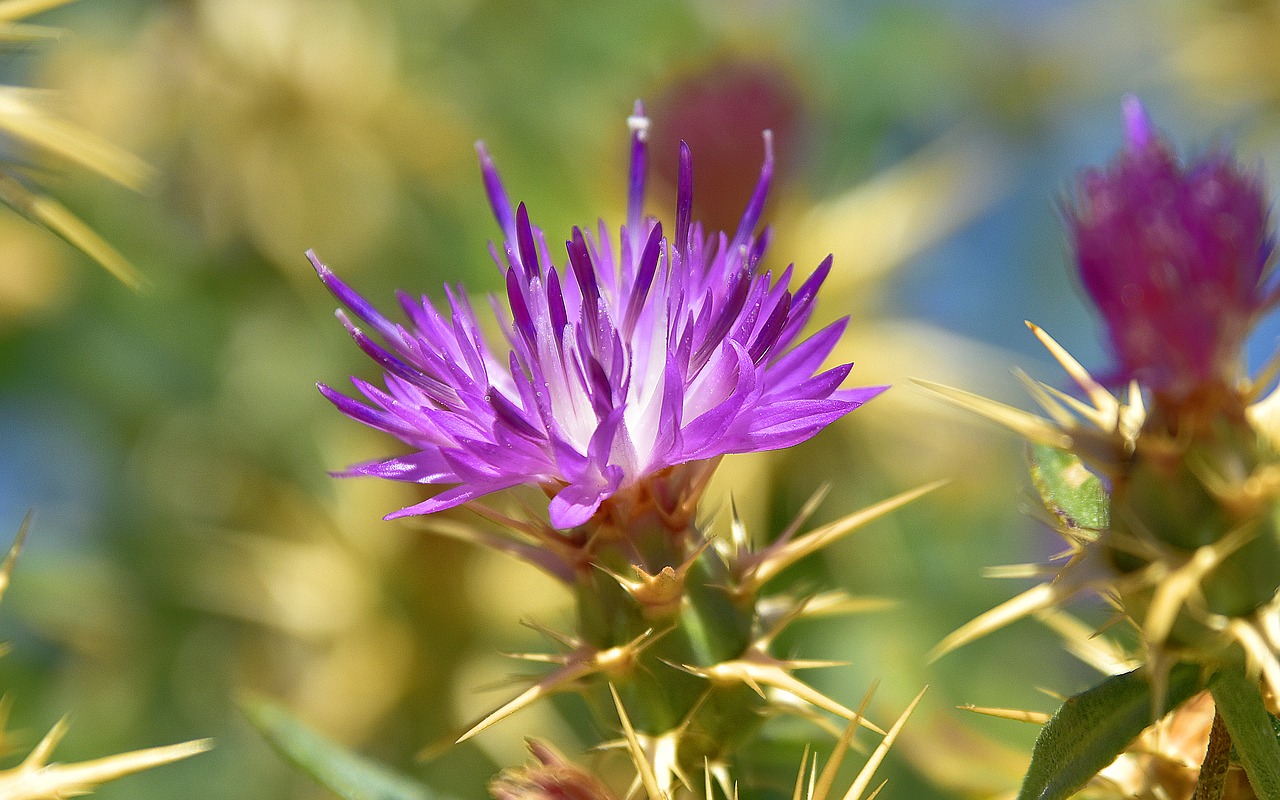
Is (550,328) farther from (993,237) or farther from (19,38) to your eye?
(993,237)

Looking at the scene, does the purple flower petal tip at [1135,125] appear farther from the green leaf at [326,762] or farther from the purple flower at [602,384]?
the green leaf at [326,762]

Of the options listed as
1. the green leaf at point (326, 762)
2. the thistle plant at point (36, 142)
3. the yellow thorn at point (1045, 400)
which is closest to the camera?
the yellow thorn at point (1045, 400)

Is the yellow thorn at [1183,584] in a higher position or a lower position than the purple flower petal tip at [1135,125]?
lower

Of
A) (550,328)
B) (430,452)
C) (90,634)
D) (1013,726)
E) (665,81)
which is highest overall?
(665,81)

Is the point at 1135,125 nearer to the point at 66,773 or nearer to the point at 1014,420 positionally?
the point at 1014,420

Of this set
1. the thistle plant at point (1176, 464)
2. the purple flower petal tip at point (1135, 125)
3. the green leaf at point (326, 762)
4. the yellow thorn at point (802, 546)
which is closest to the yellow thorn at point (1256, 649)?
the thistle plant at point (1176, 464)

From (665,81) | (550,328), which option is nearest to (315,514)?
(665,81)
